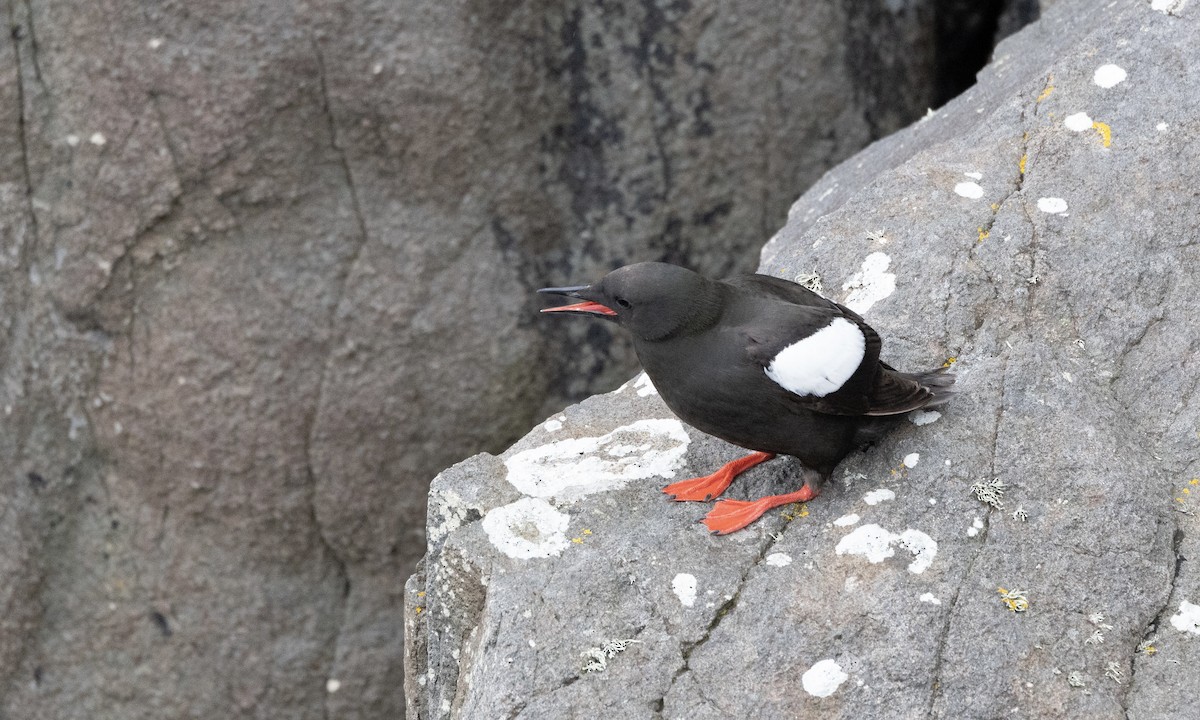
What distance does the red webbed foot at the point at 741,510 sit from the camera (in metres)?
3.54

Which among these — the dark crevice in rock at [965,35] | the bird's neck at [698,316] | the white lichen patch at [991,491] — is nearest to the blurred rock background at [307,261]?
the dark crevice in rock at [965,35]

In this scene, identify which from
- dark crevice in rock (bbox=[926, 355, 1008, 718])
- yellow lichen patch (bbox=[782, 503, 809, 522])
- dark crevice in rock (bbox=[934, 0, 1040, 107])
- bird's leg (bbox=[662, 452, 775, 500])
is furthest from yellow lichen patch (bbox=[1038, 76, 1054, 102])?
dark crevice in rock (bbox=[934, 0, 1040, 107])

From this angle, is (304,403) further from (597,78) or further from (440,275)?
(597,78)

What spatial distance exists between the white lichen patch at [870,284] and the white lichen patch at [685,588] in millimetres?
1164

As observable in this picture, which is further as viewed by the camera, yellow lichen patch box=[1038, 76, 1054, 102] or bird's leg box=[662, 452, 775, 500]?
yellow lichen patch box=[1038, 76, 1054, 102]

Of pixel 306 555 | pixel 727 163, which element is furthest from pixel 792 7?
pixel 306 555

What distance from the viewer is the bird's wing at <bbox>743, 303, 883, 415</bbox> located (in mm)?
3461

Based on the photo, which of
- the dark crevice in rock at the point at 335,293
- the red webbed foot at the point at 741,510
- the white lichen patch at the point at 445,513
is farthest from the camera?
the dark crevice in rock at the point at 335,293

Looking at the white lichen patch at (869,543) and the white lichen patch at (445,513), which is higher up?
the white lichen patch at (869,543)

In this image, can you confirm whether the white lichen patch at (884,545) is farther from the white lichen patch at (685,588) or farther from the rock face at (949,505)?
the white lichen patch at (685,588)

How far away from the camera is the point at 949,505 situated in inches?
134

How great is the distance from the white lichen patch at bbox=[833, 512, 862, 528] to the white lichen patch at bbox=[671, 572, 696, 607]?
451mm

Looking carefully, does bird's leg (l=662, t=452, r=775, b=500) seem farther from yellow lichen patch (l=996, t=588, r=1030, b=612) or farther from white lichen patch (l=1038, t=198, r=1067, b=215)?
white lichen patch (l=1038, t=198, r=1067, b=215)

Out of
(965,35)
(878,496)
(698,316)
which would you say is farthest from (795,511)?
(965,35)
